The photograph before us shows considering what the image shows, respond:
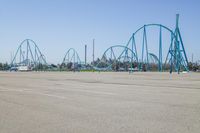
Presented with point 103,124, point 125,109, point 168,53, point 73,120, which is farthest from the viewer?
point 168,53

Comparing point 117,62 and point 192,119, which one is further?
point 117,62

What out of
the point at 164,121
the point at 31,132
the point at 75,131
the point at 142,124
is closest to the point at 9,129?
the point at 31,132

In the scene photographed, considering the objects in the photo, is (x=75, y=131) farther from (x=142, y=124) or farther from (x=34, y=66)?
(x=34, y=66)

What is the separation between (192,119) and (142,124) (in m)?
1.35

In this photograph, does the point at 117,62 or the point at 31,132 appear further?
the point at 117,62

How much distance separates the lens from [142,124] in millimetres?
7113

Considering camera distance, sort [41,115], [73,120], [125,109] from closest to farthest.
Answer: [73,120] < [41,115] < [125,109]

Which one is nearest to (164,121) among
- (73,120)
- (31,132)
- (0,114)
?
(73,120)

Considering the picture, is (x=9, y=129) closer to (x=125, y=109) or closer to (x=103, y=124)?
(x=103, y=124)

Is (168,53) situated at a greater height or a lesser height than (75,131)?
greater

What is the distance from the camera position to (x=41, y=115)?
8.50m

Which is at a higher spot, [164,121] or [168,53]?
[168,53]

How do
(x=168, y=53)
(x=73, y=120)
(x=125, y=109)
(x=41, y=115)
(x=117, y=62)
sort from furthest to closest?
(x=117, y=62) < (x=168, y=53) < (x=125, y=109) < (x=41, y=115) < (x=73, y=120)

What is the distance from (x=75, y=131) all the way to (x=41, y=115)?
2313mm
